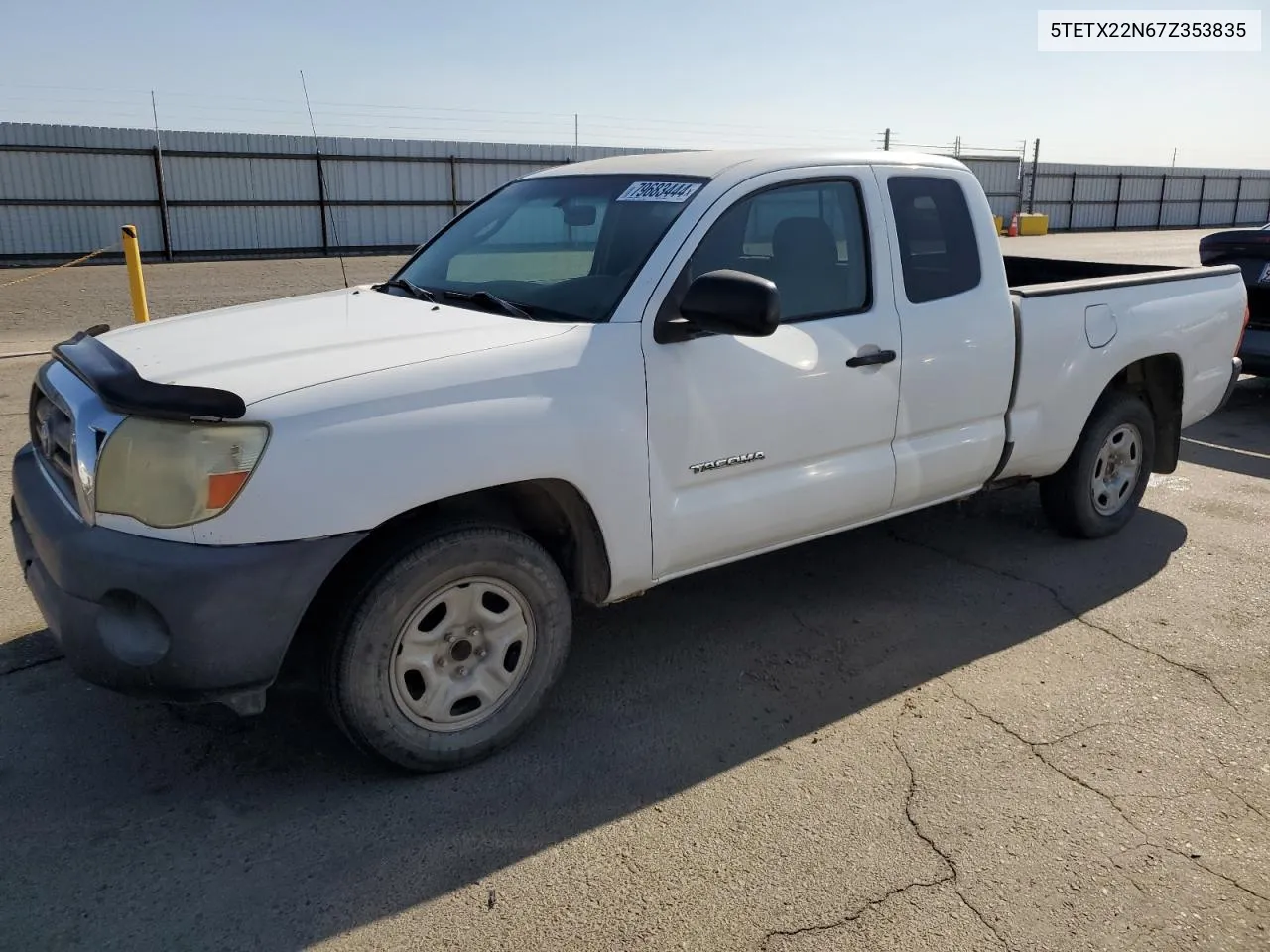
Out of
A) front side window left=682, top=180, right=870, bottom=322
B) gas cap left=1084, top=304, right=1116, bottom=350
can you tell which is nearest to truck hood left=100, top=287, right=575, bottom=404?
front side window left=682, top=180, right=870, bottom=322

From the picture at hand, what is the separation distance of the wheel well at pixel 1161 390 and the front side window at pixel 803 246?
2007 millimetres

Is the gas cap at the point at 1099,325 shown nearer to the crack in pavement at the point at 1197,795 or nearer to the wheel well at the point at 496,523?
the crack in pavement at the point at 1197,795

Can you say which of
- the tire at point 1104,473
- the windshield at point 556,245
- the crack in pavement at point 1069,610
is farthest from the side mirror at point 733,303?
the tire at point 1104,473

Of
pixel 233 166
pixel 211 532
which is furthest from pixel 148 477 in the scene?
pixel 233 166

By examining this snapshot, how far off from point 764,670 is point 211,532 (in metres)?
2.12

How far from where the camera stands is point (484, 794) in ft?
10.5

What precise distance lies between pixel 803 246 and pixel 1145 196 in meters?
42.9

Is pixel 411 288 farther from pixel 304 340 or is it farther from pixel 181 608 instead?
pixel 181 608

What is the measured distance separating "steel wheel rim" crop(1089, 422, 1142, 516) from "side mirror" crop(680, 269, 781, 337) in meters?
2.77

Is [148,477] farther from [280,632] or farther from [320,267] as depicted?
[320,267]

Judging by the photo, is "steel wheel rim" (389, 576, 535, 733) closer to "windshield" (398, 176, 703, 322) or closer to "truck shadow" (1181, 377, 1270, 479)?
"windshield" (398, 176, 703, 322)

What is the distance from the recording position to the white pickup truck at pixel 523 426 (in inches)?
111

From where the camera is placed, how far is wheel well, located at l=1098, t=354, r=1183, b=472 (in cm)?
546

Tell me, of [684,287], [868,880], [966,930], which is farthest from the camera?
[684,287]
